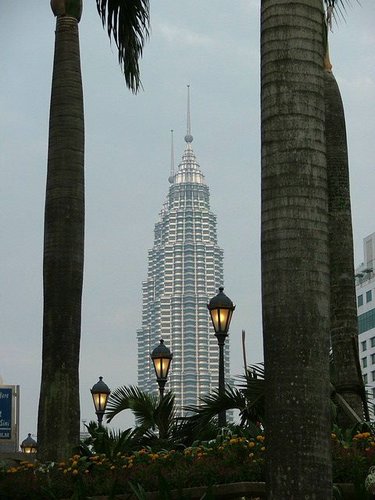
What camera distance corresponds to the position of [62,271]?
42.7ft

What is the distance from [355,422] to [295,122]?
451cm

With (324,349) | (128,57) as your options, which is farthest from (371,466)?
(128,57)

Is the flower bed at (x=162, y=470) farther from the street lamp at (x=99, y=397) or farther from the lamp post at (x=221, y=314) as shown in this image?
the street lamp at (x=99, y=397)

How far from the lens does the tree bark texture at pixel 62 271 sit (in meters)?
12.8

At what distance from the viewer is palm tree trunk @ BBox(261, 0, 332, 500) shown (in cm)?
798

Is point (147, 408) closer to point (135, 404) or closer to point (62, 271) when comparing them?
point (135, 404)

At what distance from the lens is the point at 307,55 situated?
881cm

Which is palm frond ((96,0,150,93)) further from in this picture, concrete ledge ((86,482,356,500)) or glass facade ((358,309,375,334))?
glass facade ((358,309,375,334))

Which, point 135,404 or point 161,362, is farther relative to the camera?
point 161,362

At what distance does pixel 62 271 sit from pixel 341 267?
3299mm

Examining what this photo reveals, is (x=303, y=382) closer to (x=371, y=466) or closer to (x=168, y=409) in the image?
(x=371, y=466)

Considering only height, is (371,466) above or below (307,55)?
below

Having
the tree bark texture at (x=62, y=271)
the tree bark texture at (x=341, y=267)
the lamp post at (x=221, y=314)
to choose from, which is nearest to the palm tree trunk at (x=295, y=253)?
the tree bark texture at (x=341, y=267)

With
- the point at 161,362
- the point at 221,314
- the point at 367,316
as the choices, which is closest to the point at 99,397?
the point at 161,362
